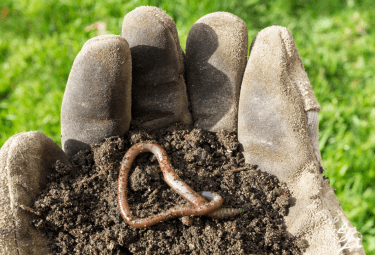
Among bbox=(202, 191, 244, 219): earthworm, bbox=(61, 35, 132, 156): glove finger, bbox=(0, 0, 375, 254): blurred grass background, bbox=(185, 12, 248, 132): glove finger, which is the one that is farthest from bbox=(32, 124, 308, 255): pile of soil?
bbox=(0, 0, 375, 254): blurred grass background

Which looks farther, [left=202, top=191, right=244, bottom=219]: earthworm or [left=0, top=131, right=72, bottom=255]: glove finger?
[left=202, top=191, right=244, bottom=219]: earthworm

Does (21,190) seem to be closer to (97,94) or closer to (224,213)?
(97,94)

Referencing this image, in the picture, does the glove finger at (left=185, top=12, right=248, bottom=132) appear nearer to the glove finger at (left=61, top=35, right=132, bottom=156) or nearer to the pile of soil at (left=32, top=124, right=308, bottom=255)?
the pile of soil at (left=32, top=124, right=308, bottom=255)

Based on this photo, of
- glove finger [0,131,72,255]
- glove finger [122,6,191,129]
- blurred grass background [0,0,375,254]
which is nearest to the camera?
glove finger [0,131,72,255]

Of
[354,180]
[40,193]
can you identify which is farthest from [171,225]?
[354,180]

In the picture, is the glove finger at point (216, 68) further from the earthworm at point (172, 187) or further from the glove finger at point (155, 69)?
the earthworm at point (172, 187)
